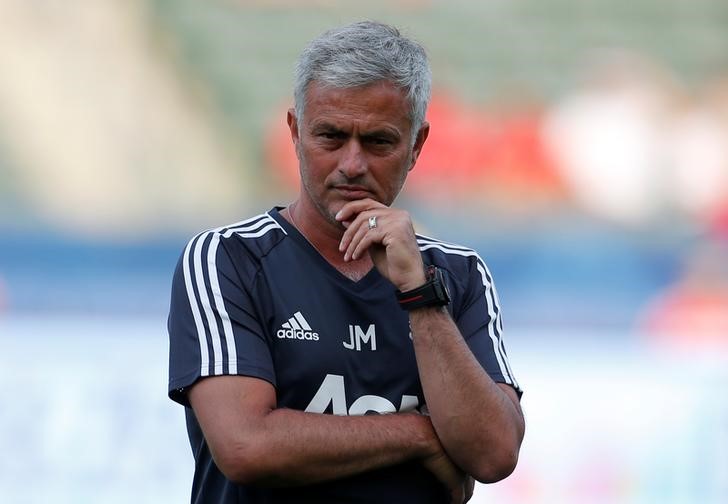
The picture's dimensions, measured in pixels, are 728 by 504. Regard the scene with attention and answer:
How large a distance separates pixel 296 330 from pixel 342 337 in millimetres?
97

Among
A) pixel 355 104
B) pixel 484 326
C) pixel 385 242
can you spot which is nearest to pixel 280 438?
pixel 385 242

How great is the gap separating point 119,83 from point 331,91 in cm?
647

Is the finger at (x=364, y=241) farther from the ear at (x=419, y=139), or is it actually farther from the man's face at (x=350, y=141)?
the ear at (x=419, y=139)

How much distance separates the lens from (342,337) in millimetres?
2514

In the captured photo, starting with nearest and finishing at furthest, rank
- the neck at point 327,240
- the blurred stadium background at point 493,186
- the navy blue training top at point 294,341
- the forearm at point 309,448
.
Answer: the forearm at point 309,448 < the navy blue training top at point 294,341 < the neck at point 327,240 < the blurred stadium background at point 493,186

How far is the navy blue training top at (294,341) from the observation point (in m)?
2.42

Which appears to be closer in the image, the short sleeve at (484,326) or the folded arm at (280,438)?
the folded arm at (280,438)

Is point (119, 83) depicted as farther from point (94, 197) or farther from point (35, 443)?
point (35, 443)

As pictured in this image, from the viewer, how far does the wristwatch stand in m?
2.48

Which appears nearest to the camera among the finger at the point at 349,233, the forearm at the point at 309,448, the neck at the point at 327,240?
the forearm at the point at 309,448

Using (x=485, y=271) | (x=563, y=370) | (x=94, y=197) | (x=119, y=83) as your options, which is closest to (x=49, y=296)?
(x=94, y=197)

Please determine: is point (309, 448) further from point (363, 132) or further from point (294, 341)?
point (363, 132)

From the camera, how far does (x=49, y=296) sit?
276 inches


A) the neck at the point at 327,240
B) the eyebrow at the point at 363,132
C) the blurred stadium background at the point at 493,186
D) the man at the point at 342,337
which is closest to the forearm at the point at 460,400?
the man at the point at 342,337
